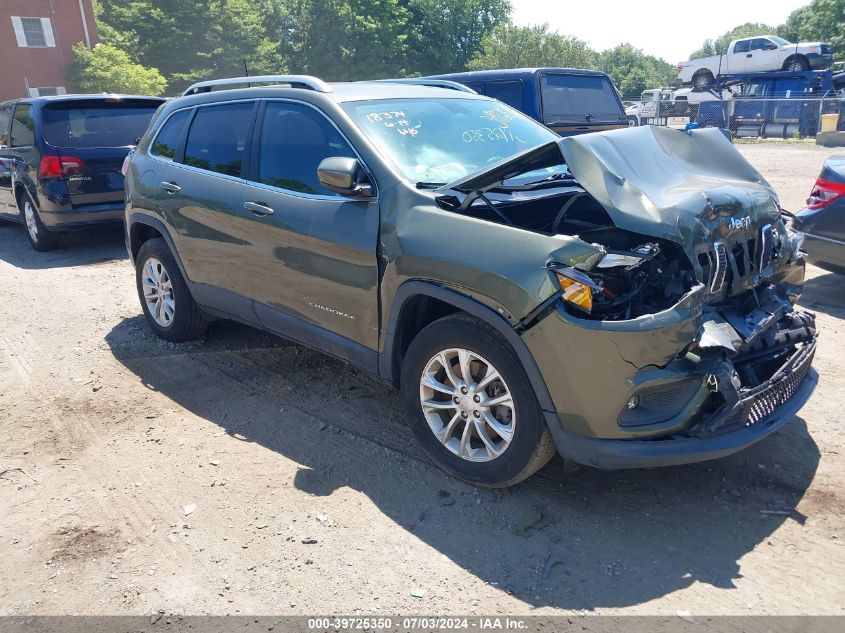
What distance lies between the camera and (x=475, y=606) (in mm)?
2666

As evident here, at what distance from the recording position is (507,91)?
10180 millimetres

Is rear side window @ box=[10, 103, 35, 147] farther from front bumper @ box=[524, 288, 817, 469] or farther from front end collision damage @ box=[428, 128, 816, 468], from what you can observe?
front bumper @ box=[524, 288, 817, 469]

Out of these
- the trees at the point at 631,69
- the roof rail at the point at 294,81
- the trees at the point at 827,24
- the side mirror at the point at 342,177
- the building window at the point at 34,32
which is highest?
the building window at the point at 34,32

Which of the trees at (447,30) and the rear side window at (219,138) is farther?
the trees at (447,30)

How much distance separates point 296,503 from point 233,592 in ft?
2.08

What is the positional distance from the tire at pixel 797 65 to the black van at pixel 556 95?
20.5 metres

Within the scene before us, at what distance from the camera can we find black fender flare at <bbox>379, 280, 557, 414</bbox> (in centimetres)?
298

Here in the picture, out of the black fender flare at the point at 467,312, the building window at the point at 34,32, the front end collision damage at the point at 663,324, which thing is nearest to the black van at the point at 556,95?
the front end collision damage at the point at 663,324

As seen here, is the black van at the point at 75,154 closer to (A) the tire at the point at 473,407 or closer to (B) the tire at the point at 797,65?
(A) the tire at the point at 473,407

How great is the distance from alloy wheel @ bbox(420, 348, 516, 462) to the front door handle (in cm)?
152

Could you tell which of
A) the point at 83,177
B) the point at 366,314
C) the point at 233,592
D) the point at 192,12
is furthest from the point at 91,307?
the point at 192,12

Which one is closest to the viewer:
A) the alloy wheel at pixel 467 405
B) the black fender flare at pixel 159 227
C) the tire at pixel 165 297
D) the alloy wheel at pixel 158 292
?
the alloy wheel at pixel 467 405

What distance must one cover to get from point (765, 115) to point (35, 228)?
2283 cm

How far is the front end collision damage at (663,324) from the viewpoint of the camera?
111 inches
